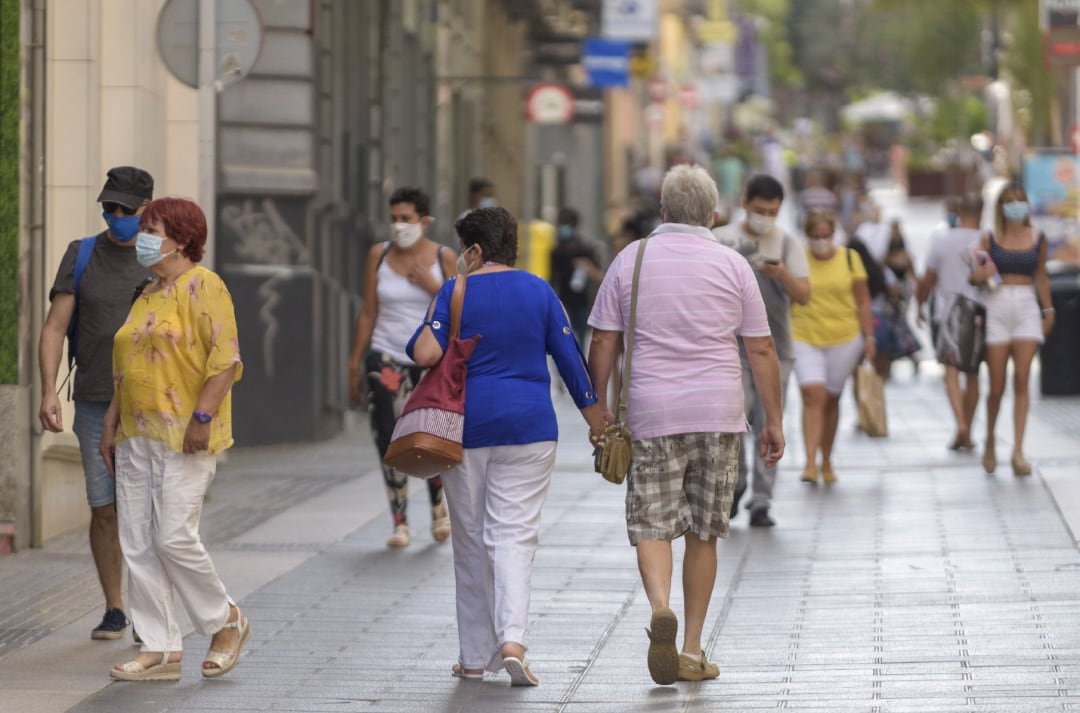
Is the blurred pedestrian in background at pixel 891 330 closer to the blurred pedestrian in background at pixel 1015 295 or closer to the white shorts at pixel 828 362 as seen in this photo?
the blurred pedestrian in background at pixel 1015 295

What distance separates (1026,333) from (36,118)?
5969 millimetres

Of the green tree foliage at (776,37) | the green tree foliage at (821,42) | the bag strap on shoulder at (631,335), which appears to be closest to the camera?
the bag strap on shoulder at (631,335)

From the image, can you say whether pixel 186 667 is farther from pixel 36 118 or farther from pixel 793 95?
pixel 793 95

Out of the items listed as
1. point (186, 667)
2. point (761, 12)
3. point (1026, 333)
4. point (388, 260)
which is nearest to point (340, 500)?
point (388, 260)

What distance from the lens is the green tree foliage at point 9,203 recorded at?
439 inches

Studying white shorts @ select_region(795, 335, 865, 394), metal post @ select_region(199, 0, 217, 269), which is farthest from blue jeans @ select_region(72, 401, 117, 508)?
white shorts @ select_region(795, 335, 865, 394)

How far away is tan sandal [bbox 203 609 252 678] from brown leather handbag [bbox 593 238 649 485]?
139 centimetres

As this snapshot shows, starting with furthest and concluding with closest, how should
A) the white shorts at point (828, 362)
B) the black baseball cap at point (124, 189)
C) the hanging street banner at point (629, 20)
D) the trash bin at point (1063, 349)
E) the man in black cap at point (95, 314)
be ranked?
the hanging street banner at point (629, 20) → the trash bin at point (1063, 349) → the white shorts at point (828, 362) → the man in black cap at point (95, 314) → the black baseball cap at point (124, 189)

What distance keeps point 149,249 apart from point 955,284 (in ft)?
31.8

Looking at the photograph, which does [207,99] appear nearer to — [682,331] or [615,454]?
[682,331]

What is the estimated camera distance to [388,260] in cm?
1160

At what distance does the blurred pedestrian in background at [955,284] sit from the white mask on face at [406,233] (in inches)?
200

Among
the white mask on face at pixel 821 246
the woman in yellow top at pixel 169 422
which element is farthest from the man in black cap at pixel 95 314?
the white mask on face at pixel 821 246

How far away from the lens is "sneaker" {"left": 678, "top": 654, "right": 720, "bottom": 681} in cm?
789
